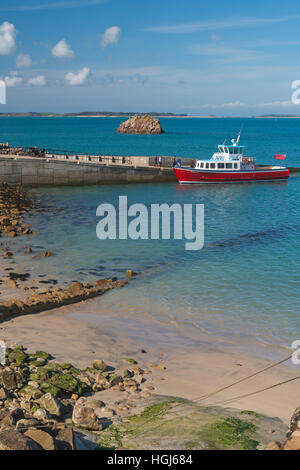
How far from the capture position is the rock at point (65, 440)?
788 cm

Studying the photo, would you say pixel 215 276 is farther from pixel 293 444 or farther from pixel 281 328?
pixel 293 444

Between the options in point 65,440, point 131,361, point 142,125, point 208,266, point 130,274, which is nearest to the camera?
point 65,440

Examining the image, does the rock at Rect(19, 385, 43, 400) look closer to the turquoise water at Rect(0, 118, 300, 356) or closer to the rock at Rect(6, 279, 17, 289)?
the turquoise water at Rect(0, 118, 300, 356)

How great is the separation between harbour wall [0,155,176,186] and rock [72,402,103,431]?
4379 centimetres

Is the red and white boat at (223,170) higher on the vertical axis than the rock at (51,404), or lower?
higher

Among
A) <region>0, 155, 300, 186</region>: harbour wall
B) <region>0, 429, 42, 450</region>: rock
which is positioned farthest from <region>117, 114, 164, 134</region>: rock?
<region>0, 429, 42, 450</region>: rock

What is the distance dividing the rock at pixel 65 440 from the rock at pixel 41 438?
0.43 ft

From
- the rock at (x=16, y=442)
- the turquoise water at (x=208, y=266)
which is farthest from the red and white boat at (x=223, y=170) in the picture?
the rock at (x=16, y=442)

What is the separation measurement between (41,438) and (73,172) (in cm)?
4754

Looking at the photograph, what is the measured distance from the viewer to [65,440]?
805 centimetres

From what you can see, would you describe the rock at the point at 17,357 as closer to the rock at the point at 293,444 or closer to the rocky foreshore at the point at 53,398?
the rocky foreshore at the point at 53,398

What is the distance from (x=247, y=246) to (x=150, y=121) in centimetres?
16702

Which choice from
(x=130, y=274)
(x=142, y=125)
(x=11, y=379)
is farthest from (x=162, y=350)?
(x=142, y=125)

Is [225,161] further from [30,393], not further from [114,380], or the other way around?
[30,393]
